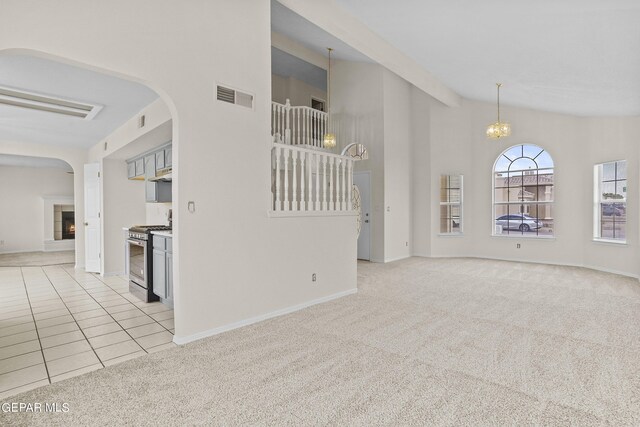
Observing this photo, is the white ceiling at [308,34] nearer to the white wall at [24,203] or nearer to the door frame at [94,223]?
the door frame at [94,223]

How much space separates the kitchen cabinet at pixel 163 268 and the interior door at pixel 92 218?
2.94 metres

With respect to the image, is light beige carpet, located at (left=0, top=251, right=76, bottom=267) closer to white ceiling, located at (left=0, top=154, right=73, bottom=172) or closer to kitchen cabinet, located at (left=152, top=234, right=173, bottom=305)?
white ceiling, located at (left=0, top=154, right=73, bottom=172)

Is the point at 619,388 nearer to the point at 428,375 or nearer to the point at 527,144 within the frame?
the point at 428,375

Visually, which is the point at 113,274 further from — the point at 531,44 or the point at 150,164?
the point at 531,44

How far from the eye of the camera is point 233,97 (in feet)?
11.0

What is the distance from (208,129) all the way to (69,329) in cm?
246

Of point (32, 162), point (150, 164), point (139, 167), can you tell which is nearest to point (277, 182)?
point (150, 164)

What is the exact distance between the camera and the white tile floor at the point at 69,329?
2.55m

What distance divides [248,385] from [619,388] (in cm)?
239

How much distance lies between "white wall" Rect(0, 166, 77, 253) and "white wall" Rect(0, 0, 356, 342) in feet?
32.9

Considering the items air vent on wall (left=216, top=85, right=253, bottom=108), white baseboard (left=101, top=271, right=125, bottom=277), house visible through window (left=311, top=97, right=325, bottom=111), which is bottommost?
white baseboard (left=101, top=271, right=125, bottom=277)

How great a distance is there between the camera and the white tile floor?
255 centimetres

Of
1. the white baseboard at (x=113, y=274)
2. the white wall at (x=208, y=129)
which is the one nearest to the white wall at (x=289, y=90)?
the white wall at (x=208, y=129)

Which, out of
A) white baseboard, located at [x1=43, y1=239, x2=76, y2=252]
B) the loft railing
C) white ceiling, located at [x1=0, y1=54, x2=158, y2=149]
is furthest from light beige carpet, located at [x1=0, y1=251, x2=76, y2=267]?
the loft railing
